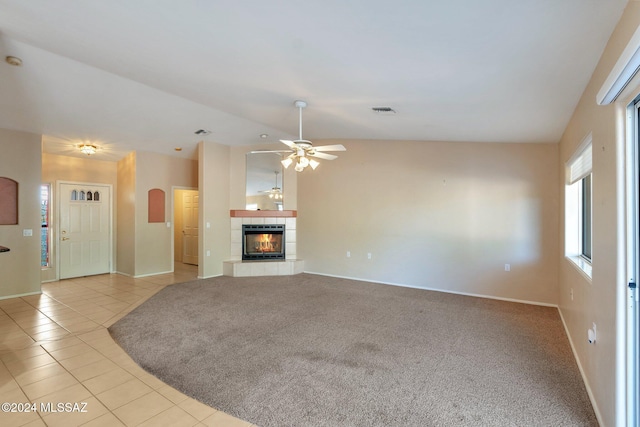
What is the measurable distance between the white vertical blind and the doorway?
7.76 meters

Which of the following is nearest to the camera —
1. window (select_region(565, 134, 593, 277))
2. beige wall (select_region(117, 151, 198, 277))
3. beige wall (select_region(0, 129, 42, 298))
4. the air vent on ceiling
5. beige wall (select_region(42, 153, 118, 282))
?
window (select_region(565, 134, 593, 277))

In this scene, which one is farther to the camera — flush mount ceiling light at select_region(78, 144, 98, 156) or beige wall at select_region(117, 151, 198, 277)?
beige wall at select_region(117, 151, 198, 277)

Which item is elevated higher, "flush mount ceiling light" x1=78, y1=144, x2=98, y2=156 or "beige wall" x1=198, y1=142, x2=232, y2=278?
"flush mount ceiling light" x1=78, y1=144, x2=98, y2=156

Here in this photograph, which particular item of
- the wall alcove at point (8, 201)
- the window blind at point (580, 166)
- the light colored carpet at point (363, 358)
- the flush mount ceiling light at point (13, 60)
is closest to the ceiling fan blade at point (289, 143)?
the light colored carpet at point (363, 358)

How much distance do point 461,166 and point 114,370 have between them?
5.32 metres

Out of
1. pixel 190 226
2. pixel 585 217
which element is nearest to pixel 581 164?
pixel 585 217

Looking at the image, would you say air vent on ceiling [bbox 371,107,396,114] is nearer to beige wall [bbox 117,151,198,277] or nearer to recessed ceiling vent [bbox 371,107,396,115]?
recessed ceiling vent [bbox 371,107,396,115]

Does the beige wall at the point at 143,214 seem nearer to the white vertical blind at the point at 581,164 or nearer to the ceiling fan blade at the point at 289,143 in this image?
the ceiling fan blade at the point at 289,143

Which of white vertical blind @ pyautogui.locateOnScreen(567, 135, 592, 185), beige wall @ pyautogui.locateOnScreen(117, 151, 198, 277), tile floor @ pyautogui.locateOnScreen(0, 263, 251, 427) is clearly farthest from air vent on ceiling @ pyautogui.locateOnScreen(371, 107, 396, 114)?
beige wall @ pyautogui.locateOnScreen(117, 151, 198, 277)

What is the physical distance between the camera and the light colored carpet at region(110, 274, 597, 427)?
79.7 inches

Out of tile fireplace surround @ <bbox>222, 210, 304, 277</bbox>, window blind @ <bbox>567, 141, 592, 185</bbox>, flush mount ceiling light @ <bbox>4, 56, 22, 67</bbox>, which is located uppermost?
flush mount ceiling light @ <bbox>4, 56, 22, 67</bbox>

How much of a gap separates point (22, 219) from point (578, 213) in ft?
26.8

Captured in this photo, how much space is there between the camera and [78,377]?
2.43m

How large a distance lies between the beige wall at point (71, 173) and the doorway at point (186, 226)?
1557 millimetres
